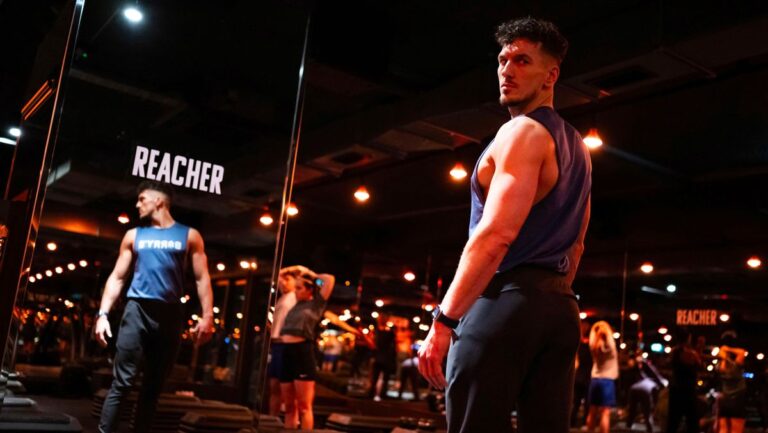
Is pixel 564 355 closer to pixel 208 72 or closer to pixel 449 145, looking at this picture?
pixel 208 72

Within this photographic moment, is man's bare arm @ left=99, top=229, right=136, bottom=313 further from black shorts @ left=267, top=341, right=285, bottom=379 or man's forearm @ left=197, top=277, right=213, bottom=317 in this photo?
black shorts @ left=267, top=341, right=285, bottom=379

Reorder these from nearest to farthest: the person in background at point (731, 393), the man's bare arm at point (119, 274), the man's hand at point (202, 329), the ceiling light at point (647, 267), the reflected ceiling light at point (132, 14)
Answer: the man's bare arm at point (119, 274), the man's hand at point (202, 329), the reflected ceiling light at point (132, 14), the person in background at point (731, 393), the ceiling light at point (647, 267)

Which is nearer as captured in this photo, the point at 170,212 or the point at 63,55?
the point at 63,55

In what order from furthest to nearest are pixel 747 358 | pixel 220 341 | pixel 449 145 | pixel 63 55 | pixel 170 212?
1. pixel 747 358
2. pixel 449 145
3. pixel 220 341
4. pixel 170 212
5. pixel 63 55

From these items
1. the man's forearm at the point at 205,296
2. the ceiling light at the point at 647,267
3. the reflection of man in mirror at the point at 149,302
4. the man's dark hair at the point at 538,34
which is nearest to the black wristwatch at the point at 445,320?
the man's dark hair at the point at 538,34

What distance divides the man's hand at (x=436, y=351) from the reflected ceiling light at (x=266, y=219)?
14.1 feet

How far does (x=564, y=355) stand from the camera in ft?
5.55

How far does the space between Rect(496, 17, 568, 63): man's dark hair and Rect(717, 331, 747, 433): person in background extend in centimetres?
766

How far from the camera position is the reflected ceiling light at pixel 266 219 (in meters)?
5.87

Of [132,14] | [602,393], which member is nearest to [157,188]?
[132,14]

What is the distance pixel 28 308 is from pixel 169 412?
1202 millimetres

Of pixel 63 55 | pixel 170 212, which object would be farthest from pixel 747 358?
pixel 63 55

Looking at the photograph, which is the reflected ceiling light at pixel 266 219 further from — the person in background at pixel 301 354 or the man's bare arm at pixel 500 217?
the man's bare arm at pixel 500 217

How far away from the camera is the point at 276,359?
600 centimetres
